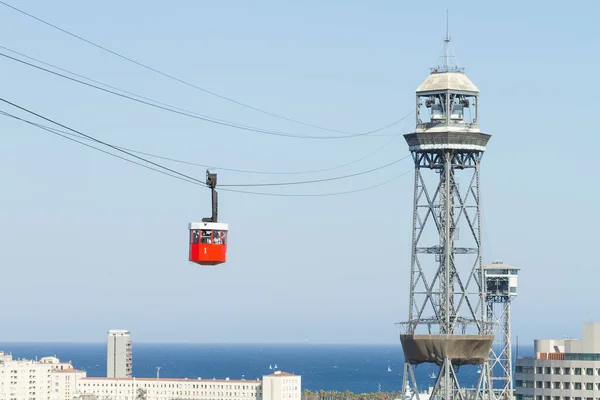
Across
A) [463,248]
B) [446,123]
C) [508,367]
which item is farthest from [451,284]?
[508,367]

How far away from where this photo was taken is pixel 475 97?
457 ft

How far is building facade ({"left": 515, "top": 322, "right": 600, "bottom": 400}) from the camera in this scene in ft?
570

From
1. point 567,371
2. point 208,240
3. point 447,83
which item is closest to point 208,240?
point 208,240

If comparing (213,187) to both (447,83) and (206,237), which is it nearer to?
(206,237)

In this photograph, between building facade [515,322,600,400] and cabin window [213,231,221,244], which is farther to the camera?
building facade [515,322,600,400]

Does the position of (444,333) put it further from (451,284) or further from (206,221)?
(206,221)

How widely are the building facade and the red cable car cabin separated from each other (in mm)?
117446

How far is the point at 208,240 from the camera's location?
63750 millimetres

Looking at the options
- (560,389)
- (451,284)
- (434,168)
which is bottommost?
(560,389)

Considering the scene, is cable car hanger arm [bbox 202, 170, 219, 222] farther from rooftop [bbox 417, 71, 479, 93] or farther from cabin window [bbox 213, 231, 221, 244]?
rooftop [bbox 417, 71, 479, 93]

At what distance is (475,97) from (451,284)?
19553 millimetres

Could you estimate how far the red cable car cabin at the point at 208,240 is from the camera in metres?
63.7

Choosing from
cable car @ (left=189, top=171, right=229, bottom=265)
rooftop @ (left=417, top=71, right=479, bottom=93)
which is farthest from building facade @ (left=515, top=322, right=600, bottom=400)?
cable car @ (left=189, top=171, right=229, bottom=265)

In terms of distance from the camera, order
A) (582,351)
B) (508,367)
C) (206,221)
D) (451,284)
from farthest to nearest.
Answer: (508,367), (582,351), (451,284), (206,221)
